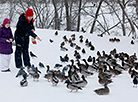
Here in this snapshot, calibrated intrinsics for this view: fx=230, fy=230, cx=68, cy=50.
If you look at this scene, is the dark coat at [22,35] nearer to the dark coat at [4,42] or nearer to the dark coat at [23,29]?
the dark coat at [23,29]

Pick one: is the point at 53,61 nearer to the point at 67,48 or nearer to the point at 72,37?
the point at 67,48

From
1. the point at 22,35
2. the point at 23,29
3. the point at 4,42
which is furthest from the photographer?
the point at 22,35

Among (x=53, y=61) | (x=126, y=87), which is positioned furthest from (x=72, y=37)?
(x=126, y=87)

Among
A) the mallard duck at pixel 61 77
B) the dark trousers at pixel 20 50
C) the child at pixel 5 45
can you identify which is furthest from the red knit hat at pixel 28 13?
the mallard duck at pixel 61 77

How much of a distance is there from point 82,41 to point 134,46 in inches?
140

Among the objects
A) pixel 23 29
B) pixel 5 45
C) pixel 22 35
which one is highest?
pixel 23 29

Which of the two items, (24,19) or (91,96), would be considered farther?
(24,19)

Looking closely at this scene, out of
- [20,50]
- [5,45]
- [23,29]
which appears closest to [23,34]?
[23,29]

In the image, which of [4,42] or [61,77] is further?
[4,42]

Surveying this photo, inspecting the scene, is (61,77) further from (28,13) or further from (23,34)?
(28,13)

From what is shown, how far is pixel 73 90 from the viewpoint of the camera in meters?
6.85

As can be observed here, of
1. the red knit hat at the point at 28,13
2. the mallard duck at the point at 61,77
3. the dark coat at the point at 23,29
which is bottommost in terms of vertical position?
the mallard duck at the point at 61,77

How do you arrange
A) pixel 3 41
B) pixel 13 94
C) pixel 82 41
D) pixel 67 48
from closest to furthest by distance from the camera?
pixel 13 94 < pixel 3 41 < pixel 67 48 < pixel 82 41

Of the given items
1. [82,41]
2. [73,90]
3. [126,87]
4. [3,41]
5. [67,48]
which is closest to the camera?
[73,90]
